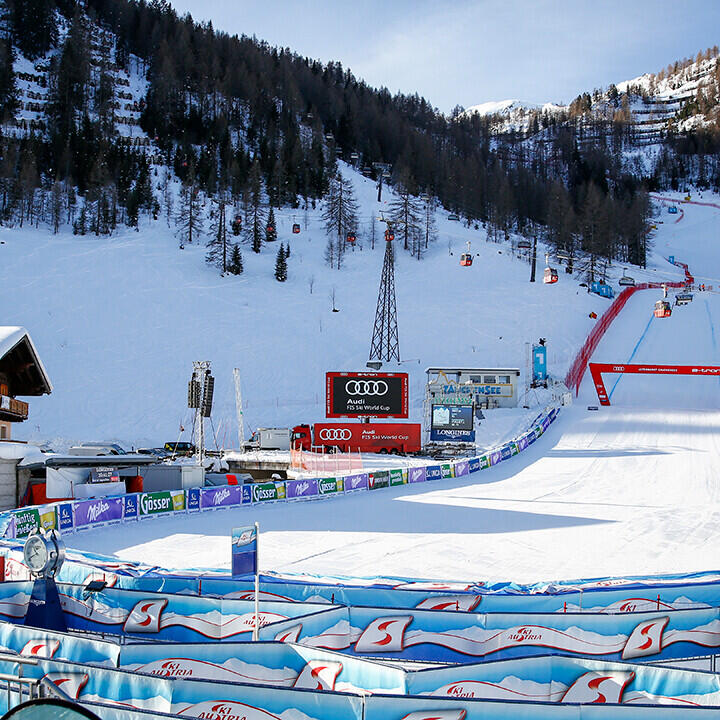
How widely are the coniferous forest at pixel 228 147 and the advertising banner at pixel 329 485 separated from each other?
154ft

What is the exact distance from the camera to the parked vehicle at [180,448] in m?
37.2

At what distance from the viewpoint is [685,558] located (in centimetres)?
1672

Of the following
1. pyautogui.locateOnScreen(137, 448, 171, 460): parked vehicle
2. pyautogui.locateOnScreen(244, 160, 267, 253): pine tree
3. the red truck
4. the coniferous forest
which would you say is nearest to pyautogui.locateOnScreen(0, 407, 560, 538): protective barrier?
the red truck

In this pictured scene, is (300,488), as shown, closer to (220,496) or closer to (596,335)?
(220,496)

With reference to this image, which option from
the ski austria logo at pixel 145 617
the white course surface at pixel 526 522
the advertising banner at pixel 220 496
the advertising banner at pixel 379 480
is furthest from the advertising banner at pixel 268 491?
the ski austria logo at pixel 145 617

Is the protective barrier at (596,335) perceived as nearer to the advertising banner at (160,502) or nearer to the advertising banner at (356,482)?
the advertising banner at (356,482)

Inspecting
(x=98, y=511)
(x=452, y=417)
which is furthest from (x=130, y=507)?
(x=452, y=417)

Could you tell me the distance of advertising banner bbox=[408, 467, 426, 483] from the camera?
1169 inches

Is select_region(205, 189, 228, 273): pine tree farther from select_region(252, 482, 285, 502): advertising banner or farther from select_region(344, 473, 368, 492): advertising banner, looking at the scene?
select_region(252, 482, 285, 502): advertising banner

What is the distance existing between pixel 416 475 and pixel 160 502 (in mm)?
10904

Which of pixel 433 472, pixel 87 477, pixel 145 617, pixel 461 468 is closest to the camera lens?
pixel 145 617

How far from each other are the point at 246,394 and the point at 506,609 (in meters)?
39.1

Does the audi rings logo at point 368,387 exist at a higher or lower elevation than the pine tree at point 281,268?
lower

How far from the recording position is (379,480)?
28766 mm
